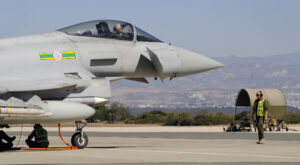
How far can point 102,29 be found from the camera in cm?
1902

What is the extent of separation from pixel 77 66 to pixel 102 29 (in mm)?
1655

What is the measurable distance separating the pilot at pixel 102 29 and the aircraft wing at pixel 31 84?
227 cm

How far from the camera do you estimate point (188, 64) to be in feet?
63.7

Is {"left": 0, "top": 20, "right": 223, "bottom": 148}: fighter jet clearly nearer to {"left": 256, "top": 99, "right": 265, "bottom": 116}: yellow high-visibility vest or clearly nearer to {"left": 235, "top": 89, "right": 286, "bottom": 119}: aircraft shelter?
{"left": 256, "top": 99, "right": 265, "bottom": 116}: yellow high-visibility vest

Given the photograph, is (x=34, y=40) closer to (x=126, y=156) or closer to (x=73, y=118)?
(x=73, y=118)

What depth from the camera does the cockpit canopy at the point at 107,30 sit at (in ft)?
61.8

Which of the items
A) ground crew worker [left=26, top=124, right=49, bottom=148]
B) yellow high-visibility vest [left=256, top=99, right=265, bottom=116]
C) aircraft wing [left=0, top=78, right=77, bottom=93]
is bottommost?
ground crew worker [left=26, top=124, right=49, bottom=148]

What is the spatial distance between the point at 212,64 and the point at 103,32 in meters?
3.59

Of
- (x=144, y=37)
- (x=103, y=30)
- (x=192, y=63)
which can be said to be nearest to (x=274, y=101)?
(x=192, y=63)

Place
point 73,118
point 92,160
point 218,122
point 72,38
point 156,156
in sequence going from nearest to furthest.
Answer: point 92,160, point 156,156, point 73,118, point 72,38, point 218,122

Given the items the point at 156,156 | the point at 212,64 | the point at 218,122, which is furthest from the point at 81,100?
the point at 218,122

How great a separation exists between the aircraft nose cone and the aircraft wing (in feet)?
12.2

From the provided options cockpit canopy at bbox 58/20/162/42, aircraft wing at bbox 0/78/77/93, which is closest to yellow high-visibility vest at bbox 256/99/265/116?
cockpit canopy at bbox 58/20/162/42

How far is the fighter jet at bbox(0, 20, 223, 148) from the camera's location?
54.3 feet
